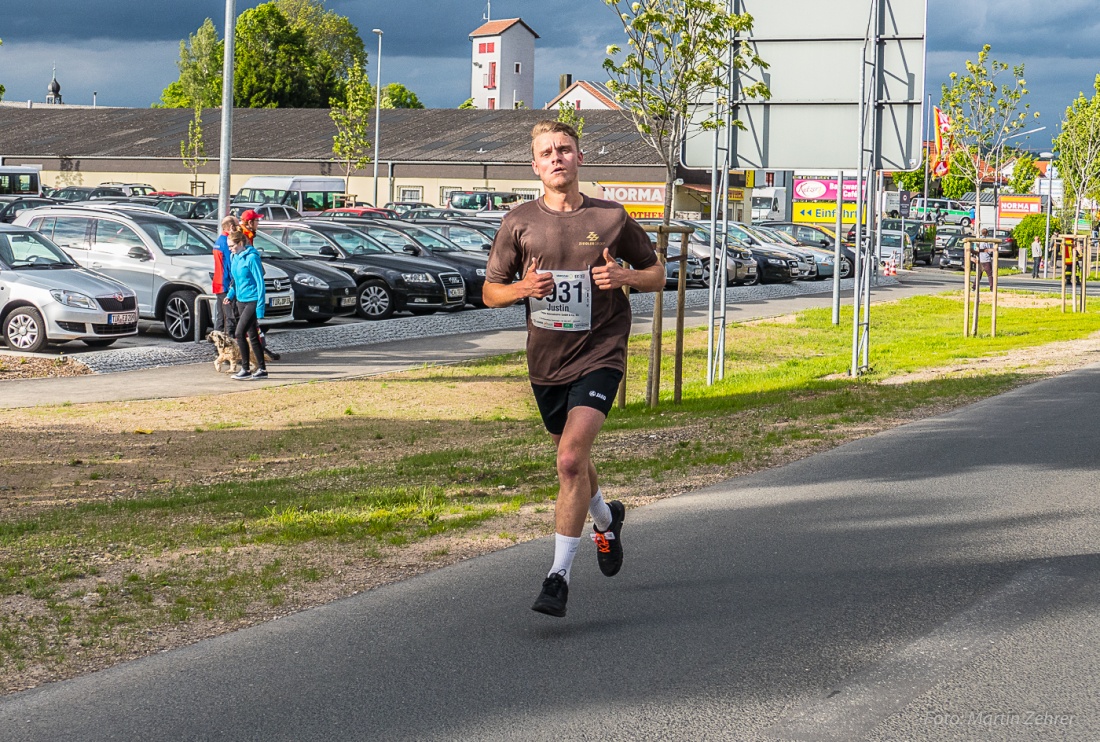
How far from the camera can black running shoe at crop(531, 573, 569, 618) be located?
543 centimetres

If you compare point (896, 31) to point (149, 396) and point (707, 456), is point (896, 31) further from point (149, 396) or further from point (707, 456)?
point (149, 396)

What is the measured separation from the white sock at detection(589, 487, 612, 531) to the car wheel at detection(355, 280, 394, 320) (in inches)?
688

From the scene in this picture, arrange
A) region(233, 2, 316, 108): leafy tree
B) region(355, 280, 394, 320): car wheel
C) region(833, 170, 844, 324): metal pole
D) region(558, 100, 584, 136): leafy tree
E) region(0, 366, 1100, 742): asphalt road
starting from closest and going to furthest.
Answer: region(0, 366, 1100, 742): asphalt road → region(833, 170, 844, 324): metal pole → region(355, 280, 394, 320): car wheel → region(558, 100, 584, 136): leafy tree → region(233, 2, 316, 108): leafy tree

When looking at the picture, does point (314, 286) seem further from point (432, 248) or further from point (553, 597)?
point (553, 597)

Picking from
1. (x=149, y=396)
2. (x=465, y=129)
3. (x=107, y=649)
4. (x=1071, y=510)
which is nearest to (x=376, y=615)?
(x=107, y=649)

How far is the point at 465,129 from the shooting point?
70750 millimetres

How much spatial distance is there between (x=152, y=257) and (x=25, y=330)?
2.69m

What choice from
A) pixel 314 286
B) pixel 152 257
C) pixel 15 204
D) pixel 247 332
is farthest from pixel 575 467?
pixel 15 204

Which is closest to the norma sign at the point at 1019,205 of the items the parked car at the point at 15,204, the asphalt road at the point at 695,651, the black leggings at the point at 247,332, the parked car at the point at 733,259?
the parked car at the point at 733,259

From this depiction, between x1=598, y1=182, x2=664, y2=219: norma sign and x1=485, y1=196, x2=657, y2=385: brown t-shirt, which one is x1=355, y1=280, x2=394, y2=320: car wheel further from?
x1=598, y1=182, x2=664, y2=219: norma sign

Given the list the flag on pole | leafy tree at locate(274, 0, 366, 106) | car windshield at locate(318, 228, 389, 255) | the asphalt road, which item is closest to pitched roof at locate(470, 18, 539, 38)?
leafy tree at locate(274, 0, 366, 106)

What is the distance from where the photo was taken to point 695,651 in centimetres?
512

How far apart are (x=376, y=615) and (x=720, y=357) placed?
10.6 meters

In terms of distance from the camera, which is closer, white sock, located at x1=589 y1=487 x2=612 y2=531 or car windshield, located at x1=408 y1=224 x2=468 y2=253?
Result: white sock, located at x1=589 y1=487 x2=612 y2=531
